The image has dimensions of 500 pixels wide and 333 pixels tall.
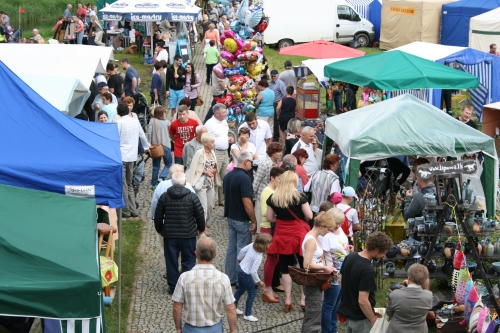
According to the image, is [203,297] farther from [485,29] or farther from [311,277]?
[485,29]

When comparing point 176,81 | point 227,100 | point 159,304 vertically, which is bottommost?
point 159,304

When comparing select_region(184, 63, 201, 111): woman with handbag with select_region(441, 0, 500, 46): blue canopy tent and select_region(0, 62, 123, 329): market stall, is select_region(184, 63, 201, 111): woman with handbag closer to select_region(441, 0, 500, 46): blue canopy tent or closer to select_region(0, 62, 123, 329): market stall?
select_region(0, 62, 123, 329): market stall

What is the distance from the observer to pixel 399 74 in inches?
551

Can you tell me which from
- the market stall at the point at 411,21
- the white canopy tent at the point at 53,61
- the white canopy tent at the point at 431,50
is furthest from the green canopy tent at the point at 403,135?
the market stall at the point at 411,21

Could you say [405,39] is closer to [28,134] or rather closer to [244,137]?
[244,137]

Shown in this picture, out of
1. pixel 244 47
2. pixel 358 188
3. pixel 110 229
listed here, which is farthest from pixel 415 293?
pixel 244 47

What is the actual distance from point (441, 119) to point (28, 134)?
5907mm

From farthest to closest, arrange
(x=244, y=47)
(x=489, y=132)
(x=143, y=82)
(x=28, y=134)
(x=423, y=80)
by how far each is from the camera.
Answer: (x=143, y=82) < (x=489, y=132) < (x=244, y=47) < (x=423, y=80) < (x=28, y=134)

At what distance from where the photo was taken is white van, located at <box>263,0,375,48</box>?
102 feet

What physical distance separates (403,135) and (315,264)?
3.59 metres

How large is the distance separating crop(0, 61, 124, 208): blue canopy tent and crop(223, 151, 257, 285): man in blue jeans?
148cm

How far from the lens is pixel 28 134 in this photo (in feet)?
25.3

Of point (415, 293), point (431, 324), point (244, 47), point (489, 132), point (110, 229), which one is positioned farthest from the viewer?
point (489, 132)

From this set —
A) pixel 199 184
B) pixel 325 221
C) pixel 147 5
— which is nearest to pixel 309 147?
pixel 199 184
